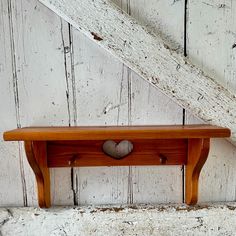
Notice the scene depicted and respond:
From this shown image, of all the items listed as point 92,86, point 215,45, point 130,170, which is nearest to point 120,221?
point 130,170

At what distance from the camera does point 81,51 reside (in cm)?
74

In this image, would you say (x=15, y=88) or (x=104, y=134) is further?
(x=15, y=88)

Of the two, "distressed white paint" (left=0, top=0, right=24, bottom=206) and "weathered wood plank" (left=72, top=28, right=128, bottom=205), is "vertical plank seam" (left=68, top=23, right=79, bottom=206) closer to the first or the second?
"weathered wood plank" (left=72, top=28, right=128, bottom=205)

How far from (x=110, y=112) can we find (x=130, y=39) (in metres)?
0.19

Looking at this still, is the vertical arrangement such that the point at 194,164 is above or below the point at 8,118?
below

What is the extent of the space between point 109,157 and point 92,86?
0.18 meters

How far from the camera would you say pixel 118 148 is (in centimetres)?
77

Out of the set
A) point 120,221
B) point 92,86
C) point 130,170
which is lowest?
point 120,221

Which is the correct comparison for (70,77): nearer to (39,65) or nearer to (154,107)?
(39,65)

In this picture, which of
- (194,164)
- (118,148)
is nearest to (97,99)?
(118,148)

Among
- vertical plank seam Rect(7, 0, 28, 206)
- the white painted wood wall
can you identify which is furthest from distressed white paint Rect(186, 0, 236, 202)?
vertical plank seam Rect(7, 0, 28, 206)

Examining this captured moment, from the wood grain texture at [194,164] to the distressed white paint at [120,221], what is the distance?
0.15 ft

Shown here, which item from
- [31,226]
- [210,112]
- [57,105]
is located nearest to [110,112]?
[57,105]

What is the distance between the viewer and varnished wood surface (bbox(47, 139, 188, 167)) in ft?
2.45
